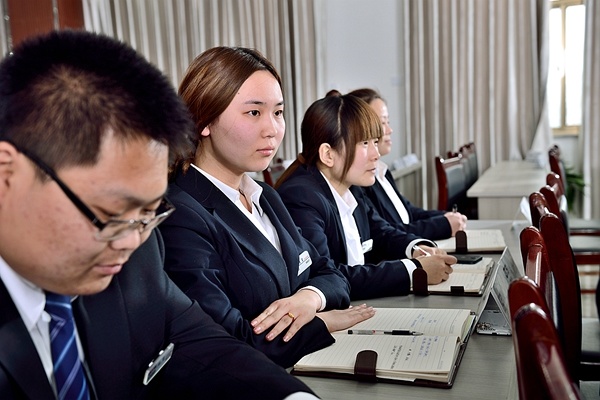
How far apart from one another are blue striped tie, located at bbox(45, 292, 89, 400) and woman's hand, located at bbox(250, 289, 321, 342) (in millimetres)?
482

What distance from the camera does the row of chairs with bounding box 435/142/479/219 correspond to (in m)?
3.80

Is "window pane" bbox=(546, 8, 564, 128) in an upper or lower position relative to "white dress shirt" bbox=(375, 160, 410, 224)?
upper

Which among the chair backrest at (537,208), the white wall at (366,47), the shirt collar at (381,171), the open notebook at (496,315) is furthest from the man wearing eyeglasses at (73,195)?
the white wall at (366,47)

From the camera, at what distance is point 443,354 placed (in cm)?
116

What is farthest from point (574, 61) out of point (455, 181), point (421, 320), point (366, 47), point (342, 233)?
point (421, 320)

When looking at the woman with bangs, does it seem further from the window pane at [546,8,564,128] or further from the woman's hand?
the window pane at [546,8,564,128]

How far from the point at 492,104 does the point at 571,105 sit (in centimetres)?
75

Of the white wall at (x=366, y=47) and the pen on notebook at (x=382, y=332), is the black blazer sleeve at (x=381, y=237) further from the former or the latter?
the white wall at (x=366, y=47)

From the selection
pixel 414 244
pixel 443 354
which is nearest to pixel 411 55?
pixel 414 244

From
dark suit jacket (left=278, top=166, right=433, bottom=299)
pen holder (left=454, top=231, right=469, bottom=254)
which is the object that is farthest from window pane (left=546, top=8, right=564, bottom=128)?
pen holder (left=454, top=231, right=469, bottom=254)

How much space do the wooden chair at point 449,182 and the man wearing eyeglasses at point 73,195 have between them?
3003 millimetres

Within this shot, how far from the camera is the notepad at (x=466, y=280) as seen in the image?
1.66 metres

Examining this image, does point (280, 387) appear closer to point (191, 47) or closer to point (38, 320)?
point (38, 320)

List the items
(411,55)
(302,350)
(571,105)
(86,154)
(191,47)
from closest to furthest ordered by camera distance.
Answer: (86,154), (302,350), (571,105), (411,55), (191,47)
